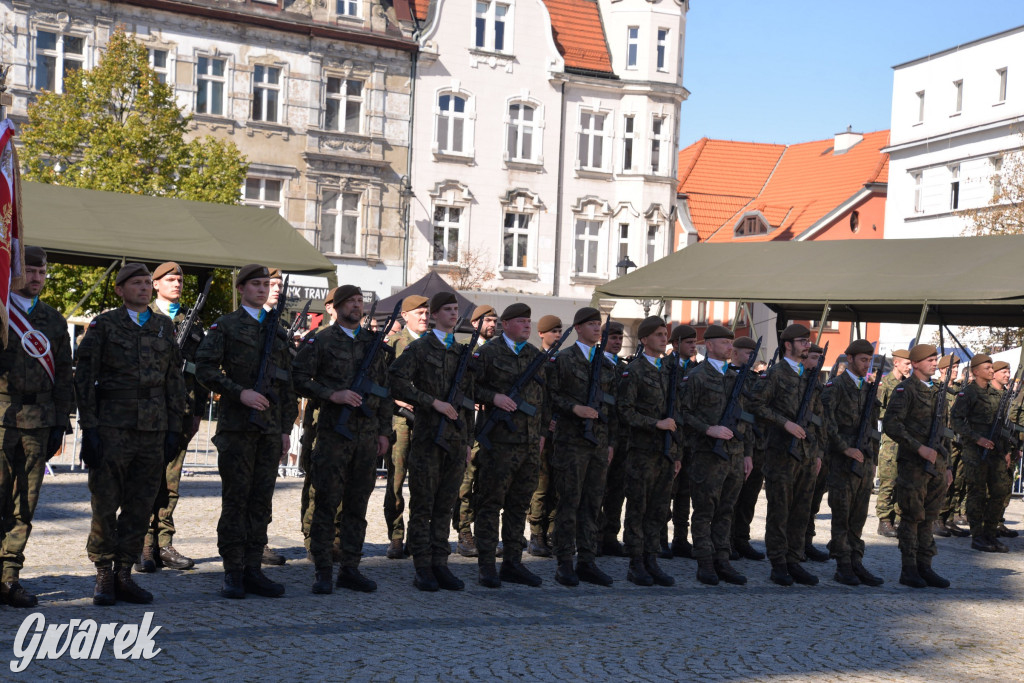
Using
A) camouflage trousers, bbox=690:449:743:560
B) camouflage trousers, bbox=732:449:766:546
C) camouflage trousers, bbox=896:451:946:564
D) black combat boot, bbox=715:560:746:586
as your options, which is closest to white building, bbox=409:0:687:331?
camouflage trousers, bbox=732:449:766:546

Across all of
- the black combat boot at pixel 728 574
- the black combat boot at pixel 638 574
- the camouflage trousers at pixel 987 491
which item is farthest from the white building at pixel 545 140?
the black combat boot at pixel 638 574

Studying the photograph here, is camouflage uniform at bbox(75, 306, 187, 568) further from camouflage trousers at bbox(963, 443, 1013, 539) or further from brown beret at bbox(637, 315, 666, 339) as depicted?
camouflage trousers at bbox(963, 443, 1013, 539)

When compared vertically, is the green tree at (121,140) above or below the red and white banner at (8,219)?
above

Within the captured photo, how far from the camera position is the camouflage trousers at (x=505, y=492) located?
9.66 meters

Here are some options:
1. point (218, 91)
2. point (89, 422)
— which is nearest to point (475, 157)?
point (218, 91)

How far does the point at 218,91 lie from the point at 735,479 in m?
28.7

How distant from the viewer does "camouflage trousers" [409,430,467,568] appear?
367 inches

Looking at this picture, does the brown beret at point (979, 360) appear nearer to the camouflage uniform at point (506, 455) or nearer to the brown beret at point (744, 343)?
the brown beret at point (744, 343)

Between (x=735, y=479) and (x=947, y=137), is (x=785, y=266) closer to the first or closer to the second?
(x=735, y=479)

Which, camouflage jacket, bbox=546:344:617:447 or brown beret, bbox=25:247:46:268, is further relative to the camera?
camouflage jacket, bbox=546:344:617:447

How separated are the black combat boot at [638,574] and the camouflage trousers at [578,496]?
38 centimetres

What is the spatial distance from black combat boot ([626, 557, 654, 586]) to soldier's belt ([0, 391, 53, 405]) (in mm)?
4759

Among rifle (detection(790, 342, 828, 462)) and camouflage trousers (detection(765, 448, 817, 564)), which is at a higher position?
rifle (detection(790, 342, 828, 462))

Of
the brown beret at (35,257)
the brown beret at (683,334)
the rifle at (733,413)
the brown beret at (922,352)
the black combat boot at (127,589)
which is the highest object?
the brown beret at (35,257)
